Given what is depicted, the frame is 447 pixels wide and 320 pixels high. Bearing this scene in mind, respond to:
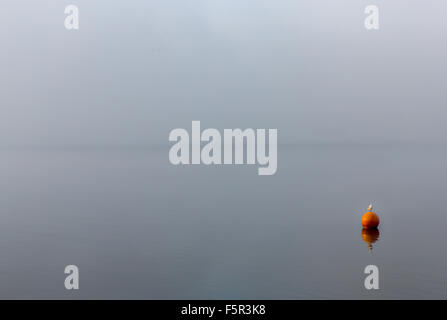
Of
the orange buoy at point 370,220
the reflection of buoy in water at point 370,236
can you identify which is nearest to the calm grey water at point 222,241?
the reflection of buoy in water at point 370,236

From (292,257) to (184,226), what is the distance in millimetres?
7126

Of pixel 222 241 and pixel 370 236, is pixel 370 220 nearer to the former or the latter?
pixel 370 236

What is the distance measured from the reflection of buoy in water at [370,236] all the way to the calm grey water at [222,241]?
Answer: 244 mm

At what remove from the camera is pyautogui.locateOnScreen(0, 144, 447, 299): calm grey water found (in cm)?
1677

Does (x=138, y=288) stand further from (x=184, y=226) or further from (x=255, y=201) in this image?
(x=255, y=201)

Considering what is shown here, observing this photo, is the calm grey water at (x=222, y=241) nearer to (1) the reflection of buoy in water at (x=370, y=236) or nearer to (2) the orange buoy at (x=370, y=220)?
(1) the reflection of buoy in water at (x=370, y=236)

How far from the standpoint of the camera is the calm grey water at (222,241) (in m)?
16.8

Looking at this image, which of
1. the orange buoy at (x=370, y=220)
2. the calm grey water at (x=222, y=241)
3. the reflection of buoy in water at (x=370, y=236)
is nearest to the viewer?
the calm grey water at (x=222, y=241)

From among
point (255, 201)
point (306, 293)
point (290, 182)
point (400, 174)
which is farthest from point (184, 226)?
point (400, 174)

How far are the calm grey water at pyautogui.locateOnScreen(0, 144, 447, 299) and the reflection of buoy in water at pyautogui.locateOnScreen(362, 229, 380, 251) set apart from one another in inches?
9.6

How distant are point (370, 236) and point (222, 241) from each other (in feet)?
18.5

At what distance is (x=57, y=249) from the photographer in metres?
21.6

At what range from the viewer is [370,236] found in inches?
892

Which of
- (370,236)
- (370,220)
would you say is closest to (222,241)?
(370,236)
